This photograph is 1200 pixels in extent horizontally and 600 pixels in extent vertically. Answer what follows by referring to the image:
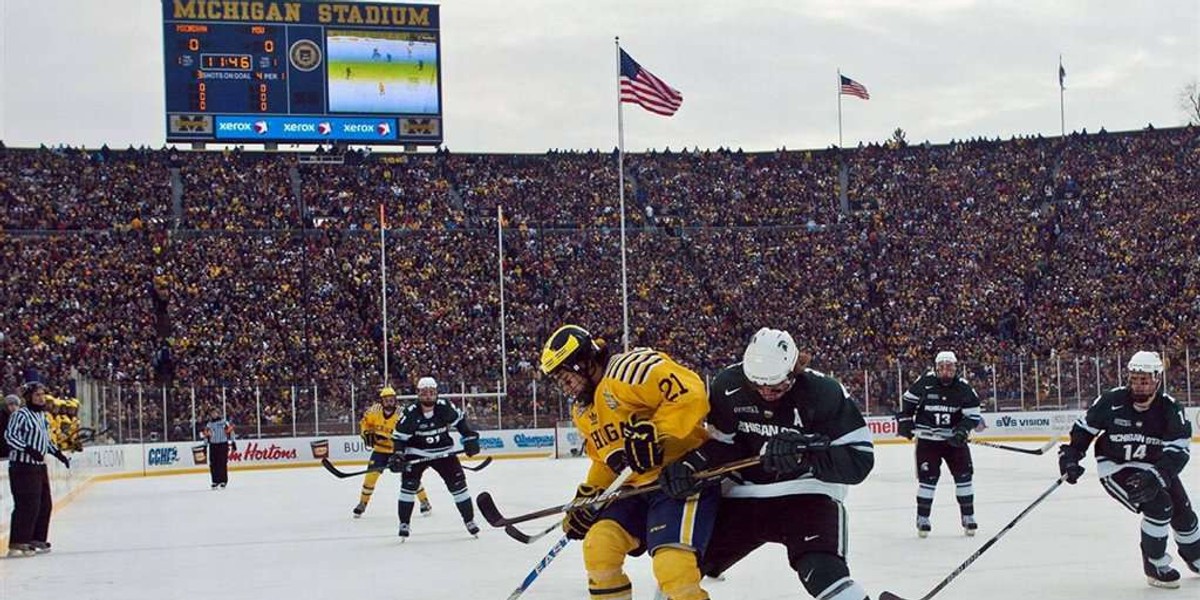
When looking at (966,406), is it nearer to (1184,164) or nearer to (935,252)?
(935,252)

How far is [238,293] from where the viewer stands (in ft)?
106

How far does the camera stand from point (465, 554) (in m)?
11.5

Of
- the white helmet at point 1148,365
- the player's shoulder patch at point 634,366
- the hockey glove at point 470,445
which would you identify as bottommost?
the hockey glove at point 470,445

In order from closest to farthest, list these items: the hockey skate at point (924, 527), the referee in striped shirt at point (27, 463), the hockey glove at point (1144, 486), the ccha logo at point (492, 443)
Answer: the hockey glove at point (1144, 486) → the hockey skate at point (924, 527) → the referee in striped shirt at point (27, 463) → the ccha logo at point (492, 443)

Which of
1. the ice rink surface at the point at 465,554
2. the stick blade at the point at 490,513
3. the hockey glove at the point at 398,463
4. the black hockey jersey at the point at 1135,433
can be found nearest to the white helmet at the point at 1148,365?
the black hockey jersey at the point at 1135,433

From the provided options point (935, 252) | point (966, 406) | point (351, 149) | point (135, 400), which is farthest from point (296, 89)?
point (966, 406)

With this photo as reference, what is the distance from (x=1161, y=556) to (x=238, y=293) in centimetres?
2643

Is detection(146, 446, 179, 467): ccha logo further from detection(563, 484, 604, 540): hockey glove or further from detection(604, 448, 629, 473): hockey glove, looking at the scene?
detection(604, 448, 629, 473): hockey glove

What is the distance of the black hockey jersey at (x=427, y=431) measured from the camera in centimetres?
1323

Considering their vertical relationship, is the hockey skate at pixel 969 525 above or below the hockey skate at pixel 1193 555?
below

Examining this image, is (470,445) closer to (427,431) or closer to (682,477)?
(427,431)

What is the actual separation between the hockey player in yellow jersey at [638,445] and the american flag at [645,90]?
19.6 m

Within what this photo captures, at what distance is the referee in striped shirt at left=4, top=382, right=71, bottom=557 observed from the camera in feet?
39.5

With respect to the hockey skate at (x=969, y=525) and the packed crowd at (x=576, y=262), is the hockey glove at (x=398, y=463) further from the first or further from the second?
the packed crowd at (x=576, y=262)
